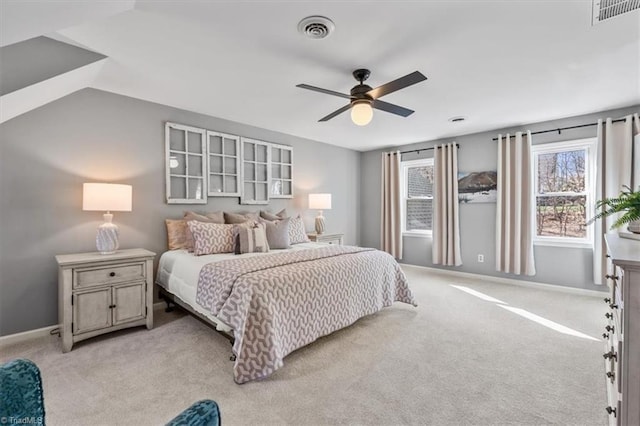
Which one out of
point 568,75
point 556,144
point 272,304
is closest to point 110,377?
point 272,304

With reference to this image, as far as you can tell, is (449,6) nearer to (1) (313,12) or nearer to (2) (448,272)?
(1) (313,12)

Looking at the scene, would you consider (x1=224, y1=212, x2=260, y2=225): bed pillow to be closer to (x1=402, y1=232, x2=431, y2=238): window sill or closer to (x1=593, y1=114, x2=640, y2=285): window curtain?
(x1=402, y1=232, x2=431, y2=238): window sill

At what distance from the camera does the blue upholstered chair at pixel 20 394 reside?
0.74 meters

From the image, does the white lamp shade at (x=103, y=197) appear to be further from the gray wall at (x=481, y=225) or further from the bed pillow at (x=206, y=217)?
the gray wall at (x=481, y=225)

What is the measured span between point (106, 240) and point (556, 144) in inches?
224

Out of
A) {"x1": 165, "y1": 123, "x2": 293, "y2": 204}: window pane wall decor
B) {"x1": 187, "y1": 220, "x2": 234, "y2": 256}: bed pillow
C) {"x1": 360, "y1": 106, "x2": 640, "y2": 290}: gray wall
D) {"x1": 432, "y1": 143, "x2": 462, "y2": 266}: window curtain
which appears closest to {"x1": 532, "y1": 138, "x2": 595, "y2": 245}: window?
{"x1": 360, "y1": 106, "x2": 640, "y2": 290}: gray wall

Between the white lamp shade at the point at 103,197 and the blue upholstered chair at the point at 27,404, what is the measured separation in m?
2.24

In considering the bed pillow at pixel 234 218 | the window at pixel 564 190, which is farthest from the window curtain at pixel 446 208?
the bed pillow at pixel 234 218

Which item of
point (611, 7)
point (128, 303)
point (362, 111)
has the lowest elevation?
point (128, 303)

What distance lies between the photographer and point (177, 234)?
3.37 meters

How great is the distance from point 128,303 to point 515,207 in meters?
5.08

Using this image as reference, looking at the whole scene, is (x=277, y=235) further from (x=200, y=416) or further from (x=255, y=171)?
(x=200, y=416)

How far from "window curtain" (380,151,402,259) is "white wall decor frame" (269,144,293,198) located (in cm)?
208

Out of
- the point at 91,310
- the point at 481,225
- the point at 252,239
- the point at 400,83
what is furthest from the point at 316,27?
the point at 481,225
